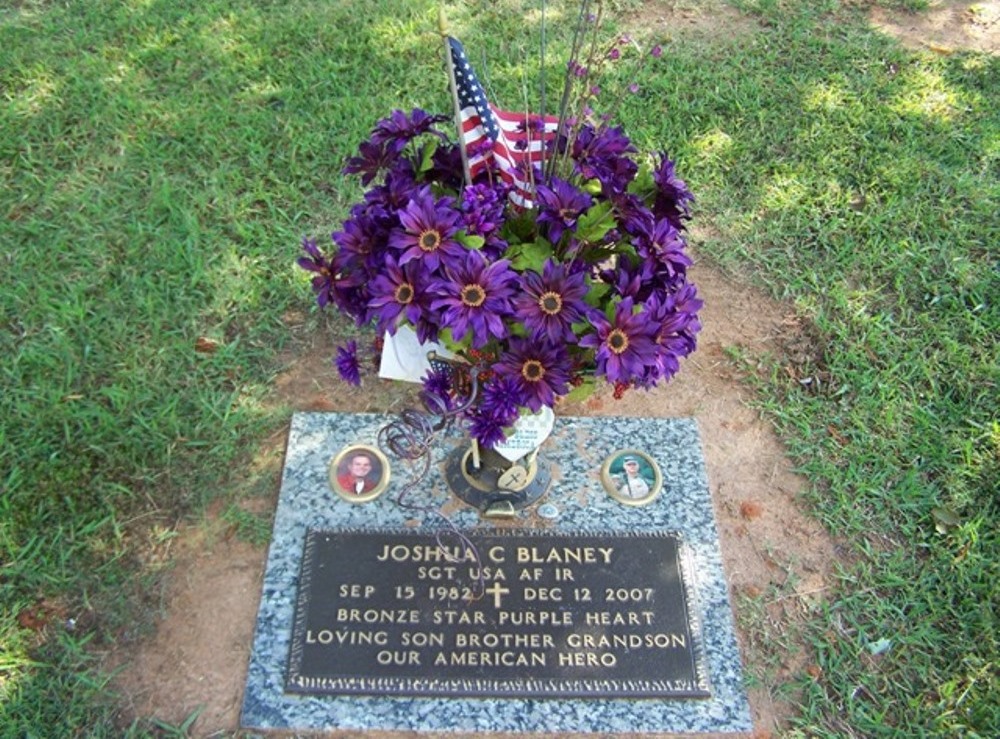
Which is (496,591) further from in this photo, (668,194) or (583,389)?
(668,194)

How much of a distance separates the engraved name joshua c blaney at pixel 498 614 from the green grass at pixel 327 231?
47 centimetres

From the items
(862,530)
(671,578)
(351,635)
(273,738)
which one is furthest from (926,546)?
(273,738)

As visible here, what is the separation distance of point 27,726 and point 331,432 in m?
1.15

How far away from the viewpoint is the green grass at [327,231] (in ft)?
7.97

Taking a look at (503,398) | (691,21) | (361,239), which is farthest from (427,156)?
(691,21)

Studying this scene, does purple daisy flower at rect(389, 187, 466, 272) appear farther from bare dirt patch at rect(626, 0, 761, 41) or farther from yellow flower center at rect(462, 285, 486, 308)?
bare dirt patch at rect(626, 0, 761, 41)

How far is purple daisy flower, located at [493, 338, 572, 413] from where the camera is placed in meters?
1.75

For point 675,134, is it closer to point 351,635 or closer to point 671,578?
point 671,578

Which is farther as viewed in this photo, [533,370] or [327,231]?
[327,231]

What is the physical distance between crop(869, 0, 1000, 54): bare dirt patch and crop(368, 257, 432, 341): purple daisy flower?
381 cm

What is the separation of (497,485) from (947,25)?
3.82m

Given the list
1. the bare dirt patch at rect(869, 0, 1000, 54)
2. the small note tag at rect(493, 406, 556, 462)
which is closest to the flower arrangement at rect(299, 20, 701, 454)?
the small note tag at rect(493, 406, 556, 462)

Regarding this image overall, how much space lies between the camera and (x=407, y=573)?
93.0 inches

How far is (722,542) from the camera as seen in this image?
2586 millimetres
